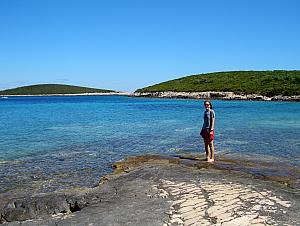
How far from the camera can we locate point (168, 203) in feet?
30.2

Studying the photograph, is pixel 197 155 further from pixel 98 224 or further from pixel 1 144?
pixel 1 144

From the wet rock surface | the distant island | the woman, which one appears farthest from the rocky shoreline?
the wet rock surface

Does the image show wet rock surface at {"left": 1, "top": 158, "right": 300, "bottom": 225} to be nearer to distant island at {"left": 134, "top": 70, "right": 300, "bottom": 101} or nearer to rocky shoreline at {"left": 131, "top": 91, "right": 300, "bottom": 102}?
rocky shoreline at {"left": 131, "top": 91, "right": 300, "bottom": 102}

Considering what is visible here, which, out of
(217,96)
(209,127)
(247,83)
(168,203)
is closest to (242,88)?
(217,96)

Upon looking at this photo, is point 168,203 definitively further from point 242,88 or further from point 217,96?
point 242,88

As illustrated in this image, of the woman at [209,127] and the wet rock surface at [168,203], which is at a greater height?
the woman at [209,127]

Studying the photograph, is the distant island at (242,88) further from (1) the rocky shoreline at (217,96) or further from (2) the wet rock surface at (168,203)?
(2) the wet rock surface at (168,203)

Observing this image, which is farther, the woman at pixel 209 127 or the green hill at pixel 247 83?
the green hill at pixel 247 83

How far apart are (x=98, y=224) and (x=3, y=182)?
7.24m

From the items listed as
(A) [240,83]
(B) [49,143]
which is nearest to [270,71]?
(A) [240,83]

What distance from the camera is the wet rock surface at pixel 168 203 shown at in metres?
8.13

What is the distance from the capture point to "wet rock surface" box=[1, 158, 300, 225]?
813 cm

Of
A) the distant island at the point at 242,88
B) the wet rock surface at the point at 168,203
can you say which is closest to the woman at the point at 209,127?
the wet rock surface at the point at 168,203

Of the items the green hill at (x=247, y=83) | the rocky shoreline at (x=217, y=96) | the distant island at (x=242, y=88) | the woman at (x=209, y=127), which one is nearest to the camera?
the woman at (x=209, y=127)
